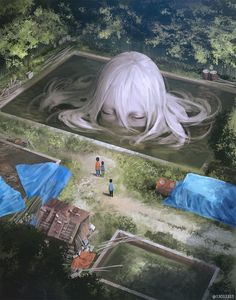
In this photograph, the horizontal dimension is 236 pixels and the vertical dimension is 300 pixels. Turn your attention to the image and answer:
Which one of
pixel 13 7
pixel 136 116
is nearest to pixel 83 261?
pixel 136 116

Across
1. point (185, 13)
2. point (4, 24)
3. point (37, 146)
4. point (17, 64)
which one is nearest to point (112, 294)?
point (37, 146)

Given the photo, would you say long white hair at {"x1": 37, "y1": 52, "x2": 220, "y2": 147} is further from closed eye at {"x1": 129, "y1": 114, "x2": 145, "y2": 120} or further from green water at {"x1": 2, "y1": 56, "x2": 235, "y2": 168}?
green water at {"x1": 2, "y1": 56, "x2": 235, "y2": 168}

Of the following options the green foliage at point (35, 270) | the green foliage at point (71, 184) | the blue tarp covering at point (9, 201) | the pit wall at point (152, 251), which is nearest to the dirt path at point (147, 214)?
the green foliage at point (71, 184)

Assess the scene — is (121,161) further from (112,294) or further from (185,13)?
(185,13)

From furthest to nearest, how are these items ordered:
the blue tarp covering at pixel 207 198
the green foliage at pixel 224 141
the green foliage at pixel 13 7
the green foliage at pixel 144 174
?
1. the green foliage at pixel 13 7
2. the green foliage at pixel 224 141
3. the green foliage at pixel 144 174
4. the blue tarp covering at pixel 207 198

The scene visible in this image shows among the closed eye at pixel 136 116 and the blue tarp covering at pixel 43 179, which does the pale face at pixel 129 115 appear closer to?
the closed eye at pixel 136 116
